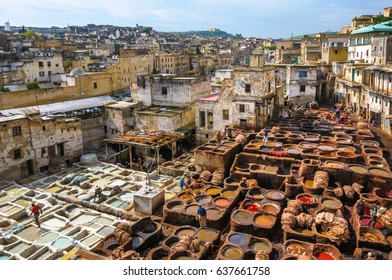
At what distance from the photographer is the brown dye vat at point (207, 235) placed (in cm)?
→ 1620

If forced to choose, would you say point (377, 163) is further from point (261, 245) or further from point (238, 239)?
point (238, 239)

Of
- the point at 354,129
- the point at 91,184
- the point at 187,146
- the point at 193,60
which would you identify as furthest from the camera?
the point at 193,60

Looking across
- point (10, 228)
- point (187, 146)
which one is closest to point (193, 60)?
point (187, 146)

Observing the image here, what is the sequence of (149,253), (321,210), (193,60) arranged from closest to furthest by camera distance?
(149,253), (321,210), (193,60)

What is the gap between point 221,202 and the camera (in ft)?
63.7

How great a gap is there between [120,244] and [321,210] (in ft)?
32.4

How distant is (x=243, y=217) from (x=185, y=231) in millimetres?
2964

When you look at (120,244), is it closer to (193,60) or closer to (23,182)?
(23,182)

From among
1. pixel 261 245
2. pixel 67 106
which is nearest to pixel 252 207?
pixel 261 245

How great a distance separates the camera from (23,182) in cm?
2689

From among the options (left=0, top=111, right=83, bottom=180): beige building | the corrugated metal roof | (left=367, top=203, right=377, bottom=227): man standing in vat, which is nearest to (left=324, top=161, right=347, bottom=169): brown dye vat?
(left=367, top=203, right=377, bottom=227): man standing in vat

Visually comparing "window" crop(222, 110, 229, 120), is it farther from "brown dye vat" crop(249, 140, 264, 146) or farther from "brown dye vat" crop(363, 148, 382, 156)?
"brown dye vat" crop(363, 148, 382, 156)

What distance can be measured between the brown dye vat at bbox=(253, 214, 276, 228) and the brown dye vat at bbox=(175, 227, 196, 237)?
3074 millimetres

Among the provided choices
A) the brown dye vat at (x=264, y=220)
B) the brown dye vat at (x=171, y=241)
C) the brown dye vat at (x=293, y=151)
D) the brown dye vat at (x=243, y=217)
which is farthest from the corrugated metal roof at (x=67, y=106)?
the brown dye vat at (x=264, y=220)
